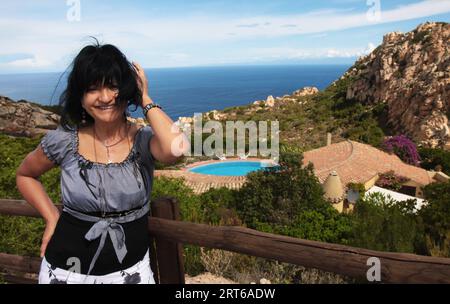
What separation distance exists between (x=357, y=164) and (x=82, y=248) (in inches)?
795

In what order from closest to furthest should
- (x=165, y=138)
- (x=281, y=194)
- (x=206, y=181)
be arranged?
(x=165, y=138), (x=281, y=194), (x=206, y=181)

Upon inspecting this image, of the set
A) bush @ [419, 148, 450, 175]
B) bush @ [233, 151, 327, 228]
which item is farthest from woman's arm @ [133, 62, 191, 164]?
bush @ [419, 148, 450, 175]

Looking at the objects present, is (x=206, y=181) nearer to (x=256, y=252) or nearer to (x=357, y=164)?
(x=357, y=164)

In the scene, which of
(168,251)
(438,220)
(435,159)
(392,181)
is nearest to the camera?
(168,251)

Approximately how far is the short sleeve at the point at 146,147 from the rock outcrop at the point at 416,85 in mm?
29926

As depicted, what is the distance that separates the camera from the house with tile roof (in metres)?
15.5

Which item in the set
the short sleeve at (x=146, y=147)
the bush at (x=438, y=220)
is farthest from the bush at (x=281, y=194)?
the short sleeve at (x=146, y=147)

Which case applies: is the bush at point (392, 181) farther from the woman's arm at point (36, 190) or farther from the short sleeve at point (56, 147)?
the short sleeve at point (56, 147)

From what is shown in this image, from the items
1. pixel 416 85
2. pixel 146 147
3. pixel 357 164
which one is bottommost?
pixel 357 164

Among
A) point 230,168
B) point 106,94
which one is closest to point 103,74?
point 106,94

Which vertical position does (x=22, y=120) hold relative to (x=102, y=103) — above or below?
below

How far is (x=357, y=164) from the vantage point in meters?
20.5

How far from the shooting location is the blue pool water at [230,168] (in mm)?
25141
